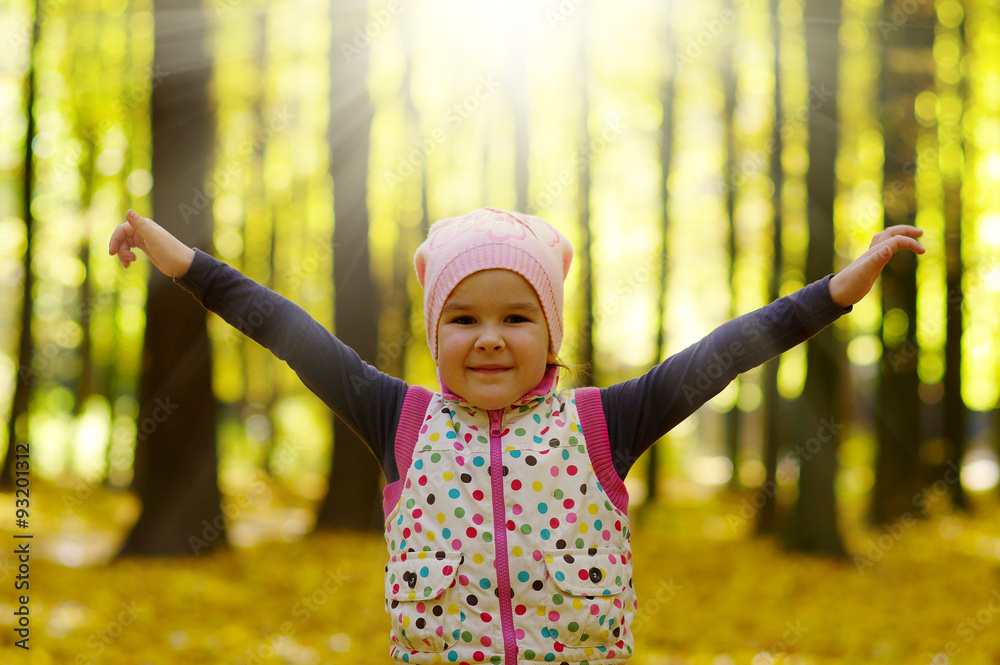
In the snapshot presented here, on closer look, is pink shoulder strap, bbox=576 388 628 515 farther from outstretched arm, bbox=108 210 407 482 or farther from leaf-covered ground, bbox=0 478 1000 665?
leaf-covered ground, bbox=0 478 1000 665

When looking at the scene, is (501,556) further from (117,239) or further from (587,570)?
(117,239)

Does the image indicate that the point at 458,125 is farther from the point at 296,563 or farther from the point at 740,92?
the point at 296,563

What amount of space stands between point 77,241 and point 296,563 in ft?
32.7

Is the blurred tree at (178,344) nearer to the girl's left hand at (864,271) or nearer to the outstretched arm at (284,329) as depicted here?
the outstretched arm at (284,329)

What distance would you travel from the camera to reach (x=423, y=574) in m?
1.96

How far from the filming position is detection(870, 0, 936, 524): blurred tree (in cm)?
960

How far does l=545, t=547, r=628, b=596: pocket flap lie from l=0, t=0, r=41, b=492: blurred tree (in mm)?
13371

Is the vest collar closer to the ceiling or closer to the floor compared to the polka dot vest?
closer to the ceiling

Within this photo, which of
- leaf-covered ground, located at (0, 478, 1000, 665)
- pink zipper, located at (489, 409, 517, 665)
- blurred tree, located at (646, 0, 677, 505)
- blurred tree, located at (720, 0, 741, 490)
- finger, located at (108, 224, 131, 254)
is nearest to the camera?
pink zipper, located at (489, 409, 517, 665)

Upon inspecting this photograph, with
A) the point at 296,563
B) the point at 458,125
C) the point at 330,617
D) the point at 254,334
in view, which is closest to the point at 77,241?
the point at 458,125

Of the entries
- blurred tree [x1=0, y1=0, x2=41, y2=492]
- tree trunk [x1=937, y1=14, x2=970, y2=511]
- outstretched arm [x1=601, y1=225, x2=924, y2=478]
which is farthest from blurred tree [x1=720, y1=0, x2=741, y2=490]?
blurred tree [x1=0, y1=0, x2=41, y2=492]

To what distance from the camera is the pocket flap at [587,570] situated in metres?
1.94

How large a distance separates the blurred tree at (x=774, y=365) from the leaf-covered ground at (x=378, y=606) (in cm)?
68

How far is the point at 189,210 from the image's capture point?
7.00m
